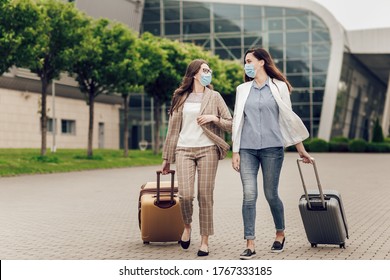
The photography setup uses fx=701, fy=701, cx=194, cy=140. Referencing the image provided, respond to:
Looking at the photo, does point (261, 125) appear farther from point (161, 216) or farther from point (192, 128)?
point (161, 216)

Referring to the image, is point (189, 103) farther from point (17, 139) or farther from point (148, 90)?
point (17, 139)

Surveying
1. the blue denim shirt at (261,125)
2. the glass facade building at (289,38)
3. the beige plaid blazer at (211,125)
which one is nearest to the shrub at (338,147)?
the glass facade building at (289,38)

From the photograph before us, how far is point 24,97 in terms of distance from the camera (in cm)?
4556

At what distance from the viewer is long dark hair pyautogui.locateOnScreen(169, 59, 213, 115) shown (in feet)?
23.3

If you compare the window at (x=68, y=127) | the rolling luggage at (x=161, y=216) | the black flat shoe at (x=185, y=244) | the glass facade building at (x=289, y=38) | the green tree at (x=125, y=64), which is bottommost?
the black flat shoe at (x=185, y=244)

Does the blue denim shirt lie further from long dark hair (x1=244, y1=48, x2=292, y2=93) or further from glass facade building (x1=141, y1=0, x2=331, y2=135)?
glass facade building (x1=141, y1=0, x2=331, y2=135)

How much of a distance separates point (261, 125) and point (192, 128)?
73 cm

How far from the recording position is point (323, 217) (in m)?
7.14

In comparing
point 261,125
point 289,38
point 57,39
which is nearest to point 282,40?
point 289,38

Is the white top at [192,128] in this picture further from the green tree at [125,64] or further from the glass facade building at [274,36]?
the glass facade building at [274,36]

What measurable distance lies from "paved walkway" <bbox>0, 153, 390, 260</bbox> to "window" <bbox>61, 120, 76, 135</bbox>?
3269 cm

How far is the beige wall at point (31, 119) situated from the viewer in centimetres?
4381

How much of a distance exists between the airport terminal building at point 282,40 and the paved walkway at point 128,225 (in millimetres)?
35116
